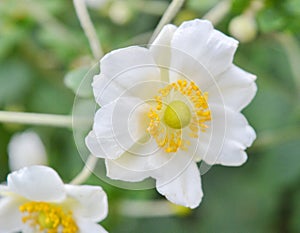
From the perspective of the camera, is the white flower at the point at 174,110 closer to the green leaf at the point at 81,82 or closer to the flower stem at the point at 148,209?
the green leaf at the point at 81,82

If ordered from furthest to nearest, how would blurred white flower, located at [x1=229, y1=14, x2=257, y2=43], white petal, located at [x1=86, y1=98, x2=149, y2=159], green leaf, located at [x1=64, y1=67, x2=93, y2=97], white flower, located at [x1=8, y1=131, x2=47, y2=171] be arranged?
1. white flower, located at [x1=8, y1=131, x2=47, y2=171]
2. blurred white flower, located at [x1=229, y1=14, x2=257, y2=43]
3. green leaf, located at [x1=64, y1=67, x2=93, y2=97]
4. white petal, located at [x1=86, y1=98, x2=149, y2=159]

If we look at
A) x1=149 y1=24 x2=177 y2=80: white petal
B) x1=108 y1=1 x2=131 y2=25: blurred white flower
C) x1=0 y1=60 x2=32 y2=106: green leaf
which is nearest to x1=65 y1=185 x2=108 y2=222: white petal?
x1=149 y1=24 x2=177 y2=80: white petal

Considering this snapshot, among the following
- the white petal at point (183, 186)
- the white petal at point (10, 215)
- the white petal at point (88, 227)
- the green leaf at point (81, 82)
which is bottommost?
the white petal at point (10, 215)

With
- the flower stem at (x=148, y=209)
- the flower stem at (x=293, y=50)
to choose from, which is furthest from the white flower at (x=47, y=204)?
the flower stem at (x=293, y=50)

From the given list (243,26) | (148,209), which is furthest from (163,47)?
(148,209)

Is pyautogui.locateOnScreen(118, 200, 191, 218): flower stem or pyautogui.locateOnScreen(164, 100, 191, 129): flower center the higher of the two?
pyautogui.locateOnScreen(164, 100, 191, 129): flower center

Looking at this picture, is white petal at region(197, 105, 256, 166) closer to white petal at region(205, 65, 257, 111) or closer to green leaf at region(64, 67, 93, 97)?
white petal at region(205, 65, 257, 111)
